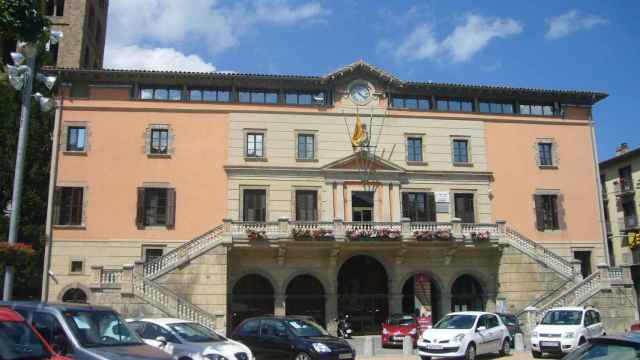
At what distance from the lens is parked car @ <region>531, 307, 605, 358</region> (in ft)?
64.4

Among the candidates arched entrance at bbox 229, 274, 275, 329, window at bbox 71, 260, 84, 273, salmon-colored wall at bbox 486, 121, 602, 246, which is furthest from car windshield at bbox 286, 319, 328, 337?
salmon-colored wall at bbox 486, 121, 602, 246

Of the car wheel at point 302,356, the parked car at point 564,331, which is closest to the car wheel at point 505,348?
the parked car at point 564,331

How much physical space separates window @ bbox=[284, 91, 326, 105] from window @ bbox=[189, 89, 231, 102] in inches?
130

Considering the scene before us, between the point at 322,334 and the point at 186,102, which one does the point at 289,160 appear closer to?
the point at 186,102

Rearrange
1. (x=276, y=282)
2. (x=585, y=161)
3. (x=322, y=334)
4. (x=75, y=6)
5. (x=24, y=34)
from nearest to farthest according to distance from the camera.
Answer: (x=24, y=34)
(x=322, y=334)
(x=276, y=282)
(x=585, y=161)
(x=75, y=6)

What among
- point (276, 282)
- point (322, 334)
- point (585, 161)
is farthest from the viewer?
point (585, 161)

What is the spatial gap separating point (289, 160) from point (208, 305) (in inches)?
349

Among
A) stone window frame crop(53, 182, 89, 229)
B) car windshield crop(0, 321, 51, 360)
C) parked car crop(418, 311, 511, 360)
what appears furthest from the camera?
stone window frame crop(53, 182, 89, 229)

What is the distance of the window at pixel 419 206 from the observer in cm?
3228

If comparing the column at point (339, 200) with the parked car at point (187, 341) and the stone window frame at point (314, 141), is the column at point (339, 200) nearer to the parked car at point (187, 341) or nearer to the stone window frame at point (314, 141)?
the stone window frame at point (314, 141)

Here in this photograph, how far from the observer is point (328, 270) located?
101 ft

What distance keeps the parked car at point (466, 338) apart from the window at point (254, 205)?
45.2ft

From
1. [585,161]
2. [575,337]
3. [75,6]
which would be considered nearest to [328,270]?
[575,337]

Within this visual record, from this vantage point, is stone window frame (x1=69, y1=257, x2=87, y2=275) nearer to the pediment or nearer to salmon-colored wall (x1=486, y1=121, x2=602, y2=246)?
the pediment
